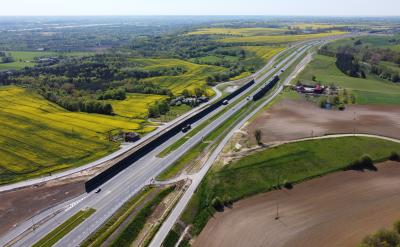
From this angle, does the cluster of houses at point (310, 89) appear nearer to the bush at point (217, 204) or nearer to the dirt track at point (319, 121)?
the dirt track at point (319, 121)

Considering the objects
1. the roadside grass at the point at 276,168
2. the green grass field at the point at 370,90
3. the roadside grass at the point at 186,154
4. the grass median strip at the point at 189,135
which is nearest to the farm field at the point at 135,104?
the grass median strip at the point at 189,135

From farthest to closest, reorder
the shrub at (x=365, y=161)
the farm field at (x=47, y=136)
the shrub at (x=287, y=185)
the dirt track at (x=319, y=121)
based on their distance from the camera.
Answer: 1. the dirt track at (x=319, y=121)
2. the farm field at (x=47, y=136)
3. the shrub at (x=365, y=161)
4. the shrub at (x=287, y=185)

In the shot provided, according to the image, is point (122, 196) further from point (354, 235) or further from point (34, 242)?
point (354, 235)

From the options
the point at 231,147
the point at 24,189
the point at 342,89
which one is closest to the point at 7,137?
the point at 24,189

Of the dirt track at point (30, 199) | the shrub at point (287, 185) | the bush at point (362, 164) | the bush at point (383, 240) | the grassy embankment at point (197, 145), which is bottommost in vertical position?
the dirt track at point (30, 199)

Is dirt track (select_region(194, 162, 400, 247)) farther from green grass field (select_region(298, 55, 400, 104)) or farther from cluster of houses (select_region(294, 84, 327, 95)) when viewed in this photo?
cluster of houses (select_region(294, 84, 327, 95))

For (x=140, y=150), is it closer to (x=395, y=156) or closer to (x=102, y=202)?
(x=102, y=202)

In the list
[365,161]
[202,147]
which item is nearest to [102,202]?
[202,147]
